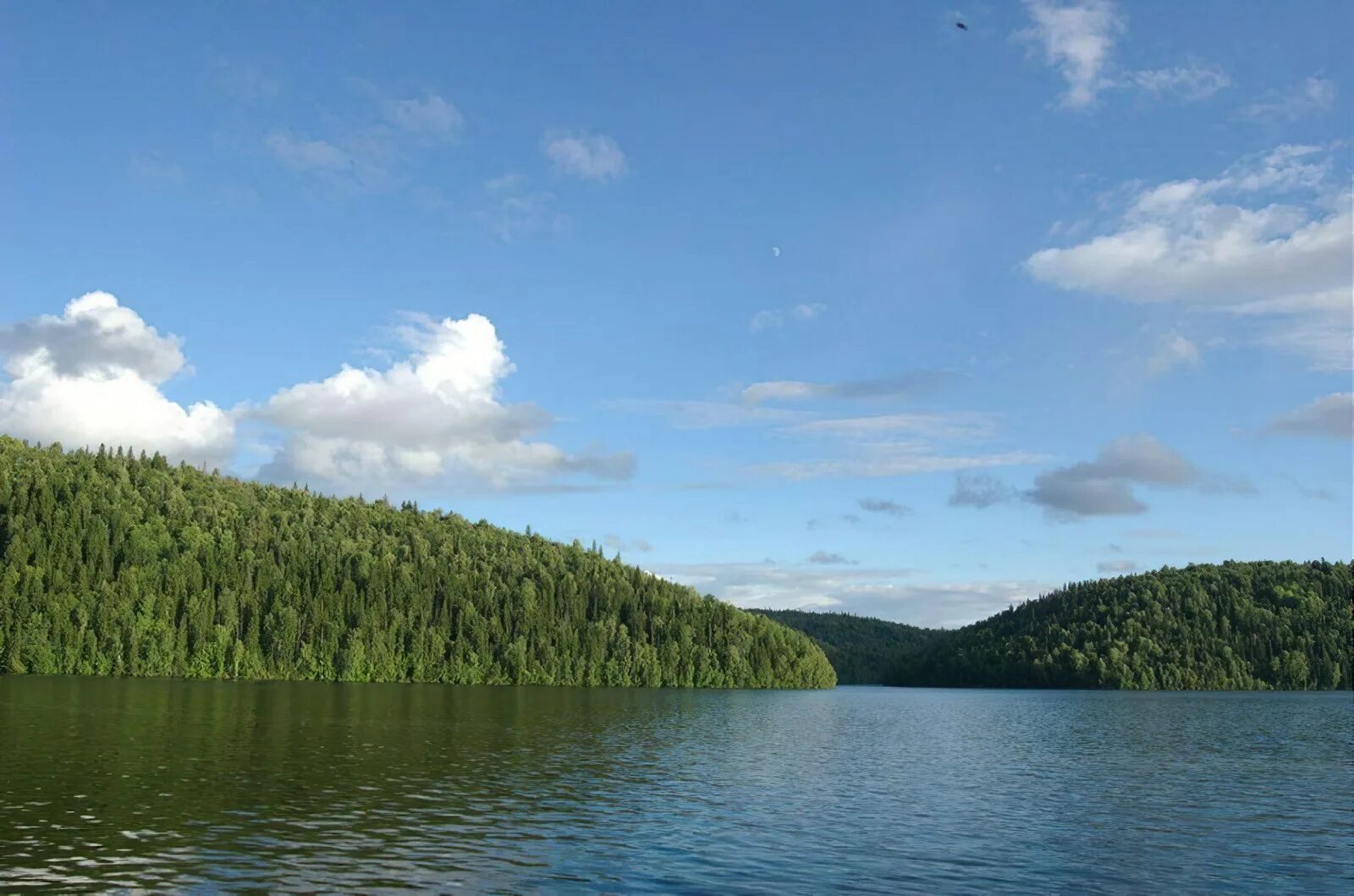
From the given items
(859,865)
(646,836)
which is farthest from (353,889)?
(859,865)

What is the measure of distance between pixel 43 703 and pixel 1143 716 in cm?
16792

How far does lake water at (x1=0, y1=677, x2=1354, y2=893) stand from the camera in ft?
151

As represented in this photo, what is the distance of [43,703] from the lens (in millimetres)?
130000

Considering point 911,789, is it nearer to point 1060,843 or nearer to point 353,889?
point 1060,843

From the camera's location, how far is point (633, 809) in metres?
A: 63.7

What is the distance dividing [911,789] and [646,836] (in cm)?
3010

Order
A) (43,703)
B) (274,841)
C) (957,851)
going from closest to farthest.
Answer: (274,841)
(957,851)
(43,703)

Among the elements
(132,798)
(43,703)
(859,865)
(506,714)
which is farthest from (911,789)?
(43,703)

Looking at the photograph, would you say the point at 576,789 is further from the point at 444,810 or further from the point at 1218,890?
the point at 1218,890

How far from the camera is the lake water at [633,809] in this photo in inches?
1813

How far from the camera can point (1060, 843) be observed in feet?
186

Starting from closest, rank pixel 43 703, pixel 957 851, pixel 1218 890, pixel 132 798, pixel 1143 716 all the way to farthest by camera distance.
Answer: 1. pixel 1218 890
2. pixel 957 851
3. pixel 132 798
4. pixel 43 703
5. pixel 1143 716

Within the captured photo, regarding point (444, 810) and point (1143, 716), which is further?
point (1143, 716)

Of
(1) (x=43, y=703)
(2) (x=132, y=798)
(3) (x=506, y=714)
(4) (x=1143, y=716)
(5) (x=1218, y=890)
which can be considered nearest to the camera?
(5) (x=1218, y=890)
